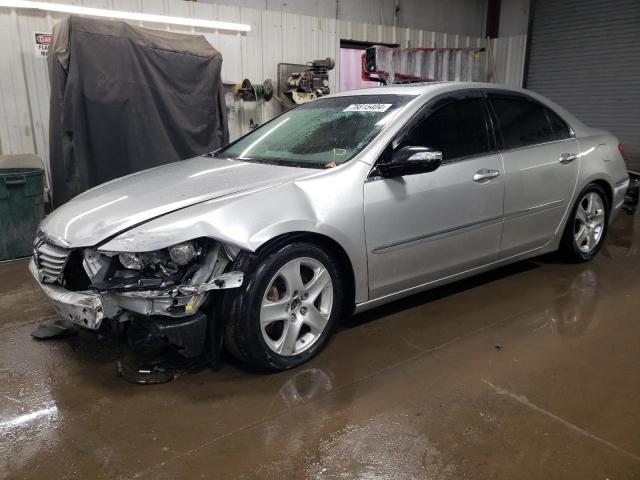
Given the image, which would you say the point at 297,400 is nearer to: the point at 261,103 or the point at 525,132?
the point at 525,132

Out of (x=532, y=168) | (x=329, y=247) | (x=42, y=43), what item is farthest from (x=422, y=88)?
(x=42, y=43)

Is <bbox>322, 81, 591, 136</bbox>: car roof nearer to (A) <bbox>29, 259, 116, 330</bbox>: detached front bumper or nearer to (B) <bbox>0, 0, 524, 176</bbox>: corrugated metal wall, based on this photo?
(A) <bbox>29, 259, 116, 330</bbox>: detached front bumper

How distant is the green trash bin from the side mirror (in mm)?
3467

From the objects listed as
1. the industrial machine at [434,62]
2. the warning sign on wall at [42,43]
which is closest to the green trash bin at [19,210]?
the warning sign on wall at [42,43]

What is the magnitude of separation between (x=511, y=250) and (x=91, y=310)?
2.61 meters

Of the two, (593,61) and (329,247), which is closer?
(329,247)

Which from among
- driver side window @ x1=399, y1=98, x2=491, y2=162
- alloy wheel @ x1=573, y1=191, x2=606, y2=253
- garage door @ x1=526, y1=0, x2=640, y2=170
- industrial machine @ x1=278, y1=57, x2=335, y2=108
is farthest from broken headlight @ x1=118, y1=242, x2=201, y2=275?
garage door @ x1=526, y1=0, x2=640, y2=170

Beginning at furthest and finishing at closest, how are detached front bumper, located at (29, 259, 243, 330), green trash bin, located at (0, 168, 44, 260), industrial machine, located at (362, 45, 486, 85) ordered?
1. industrial machine, located at (362, 45, 486, 85)
2. green trash bin, located at (0, 168, 44, 260)
3. detached front bumper, located at (29, 259, 243, 330)

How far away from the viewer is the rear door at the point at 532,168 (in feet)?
11.0

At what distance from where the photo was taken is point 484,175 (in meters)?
3.14

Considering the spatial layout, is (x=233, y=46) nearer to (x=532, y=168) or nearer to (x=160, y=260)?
(x=532, y=168)

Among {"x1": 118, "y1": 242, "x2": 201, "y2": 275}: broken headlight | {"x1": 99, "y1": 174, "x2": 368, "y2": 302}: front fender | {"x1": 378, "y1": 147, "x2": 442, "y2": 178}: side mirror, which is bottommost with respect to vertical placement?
{"x1": 118, "y1": 242, "x2": 201, "y2": 275}: broken headlight

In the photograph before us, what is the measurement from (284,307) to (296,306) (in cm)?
10

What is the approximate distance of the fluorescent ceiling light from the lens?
4.93 metres
